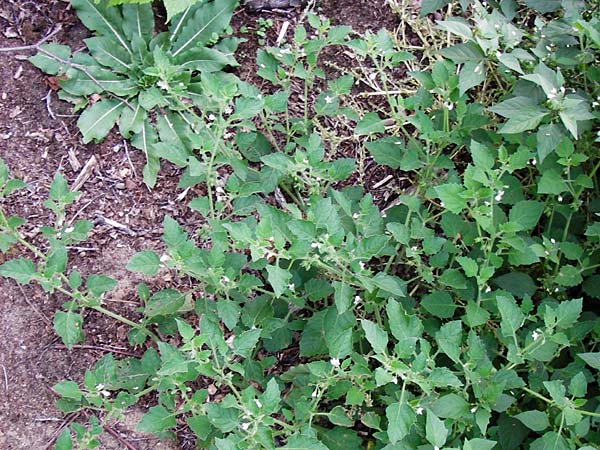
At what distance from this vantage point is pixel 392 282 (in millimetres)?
2381

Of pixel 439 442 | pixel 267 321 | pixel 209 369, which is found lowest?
pixel 439 442

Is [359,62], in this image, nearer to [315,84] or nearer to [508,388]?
[315,84]

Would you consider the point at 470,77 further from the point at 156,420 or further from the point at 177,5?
the point at 156,420

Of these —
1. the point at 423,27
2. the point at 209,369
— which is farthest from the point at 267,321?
the point at 423,27

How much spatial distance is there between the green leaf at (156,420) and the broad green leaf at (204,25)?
163 centimetres

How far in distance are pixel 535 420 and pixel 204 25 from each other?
217 centimetres

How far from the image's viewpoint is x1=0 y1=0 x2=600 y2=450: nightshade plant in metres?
2.28

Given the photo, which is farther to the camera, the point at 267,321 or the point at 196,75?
the point at 196,75

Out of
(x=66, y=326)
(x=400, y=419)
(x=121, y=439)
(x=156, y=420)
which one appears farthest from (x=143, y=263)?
(x=400, y=419)

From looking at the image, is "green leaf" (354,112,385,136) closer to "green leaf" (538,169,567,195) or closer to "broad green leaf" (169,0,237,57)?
"green leaf" (538,169,567,195)

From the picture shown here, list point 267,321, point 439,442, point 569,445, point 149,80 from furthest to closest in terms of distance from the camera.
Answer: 1. point 149,80
2. point 267,321
3. point 569,445
4. point 439,442

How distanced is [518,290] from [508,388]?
1.60ft

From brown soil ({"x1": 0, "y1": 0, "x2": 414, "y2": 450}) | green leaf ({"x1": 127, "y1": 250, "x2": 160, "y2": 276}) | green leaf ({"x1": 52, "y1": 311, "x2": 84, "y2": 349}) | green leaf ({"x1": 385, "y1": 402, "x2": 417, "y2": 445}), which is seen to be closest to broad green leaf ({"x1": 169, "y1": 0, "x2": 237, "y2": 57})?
brown soil ({"x1": 0, "y1": 0, "x2": 414, "y2": 450})

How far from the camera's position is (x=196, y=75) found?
3299mm
